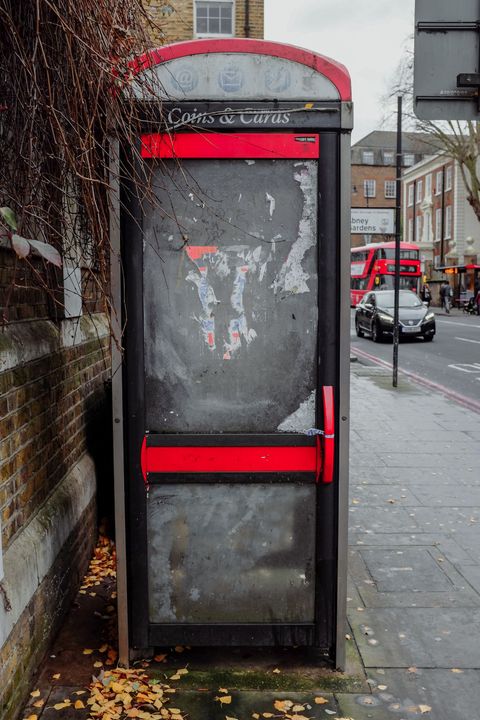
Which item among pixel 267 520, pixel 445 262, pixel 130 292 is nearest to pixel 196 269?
pixel 130 292

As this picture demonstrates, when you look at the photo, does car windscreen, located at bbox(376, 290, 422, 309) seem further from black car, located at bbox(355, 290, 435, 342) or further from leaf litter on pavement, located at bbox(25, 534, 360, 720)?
leaf litter on pavement, located at bbox(25, 534, 360, 720)

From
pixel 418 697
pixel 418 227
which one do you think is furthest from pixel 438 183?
pixel 418 697

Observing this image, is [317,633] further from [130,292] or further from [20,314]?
[20,314]

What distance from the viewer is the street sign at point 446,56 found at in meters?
4.30

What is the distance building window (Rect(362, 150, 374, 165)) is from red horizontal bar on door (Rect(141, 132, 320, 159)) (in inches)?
3824

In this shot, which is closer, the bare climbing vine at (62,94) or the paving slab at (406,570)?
the bare climbing vine at (62,94)

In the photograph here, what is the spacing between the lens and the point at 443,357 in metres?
19.2

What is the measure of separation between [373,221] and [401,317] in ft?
32.1

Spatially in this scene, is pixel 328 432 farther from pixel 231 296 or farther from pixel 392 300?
pixel 392 300

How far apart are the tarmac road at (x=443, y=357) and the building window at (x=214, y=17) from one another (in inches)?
347

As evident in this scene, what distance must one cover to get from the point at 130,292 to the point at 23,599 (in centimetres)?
145

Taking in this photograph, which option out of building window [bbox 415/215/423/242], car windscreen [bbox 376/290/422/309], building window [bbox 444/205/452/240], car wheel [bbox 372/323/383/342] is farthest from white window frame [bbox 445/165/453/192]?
car wheel [bbox 372/323/383/342]

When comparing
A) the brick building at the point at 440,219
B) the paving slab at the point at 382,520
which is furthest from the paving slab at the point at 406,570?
the brick building at the point at 440,219

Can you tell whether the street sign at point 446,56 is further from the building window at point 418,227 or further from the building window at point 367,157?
the building window at point 367,157
